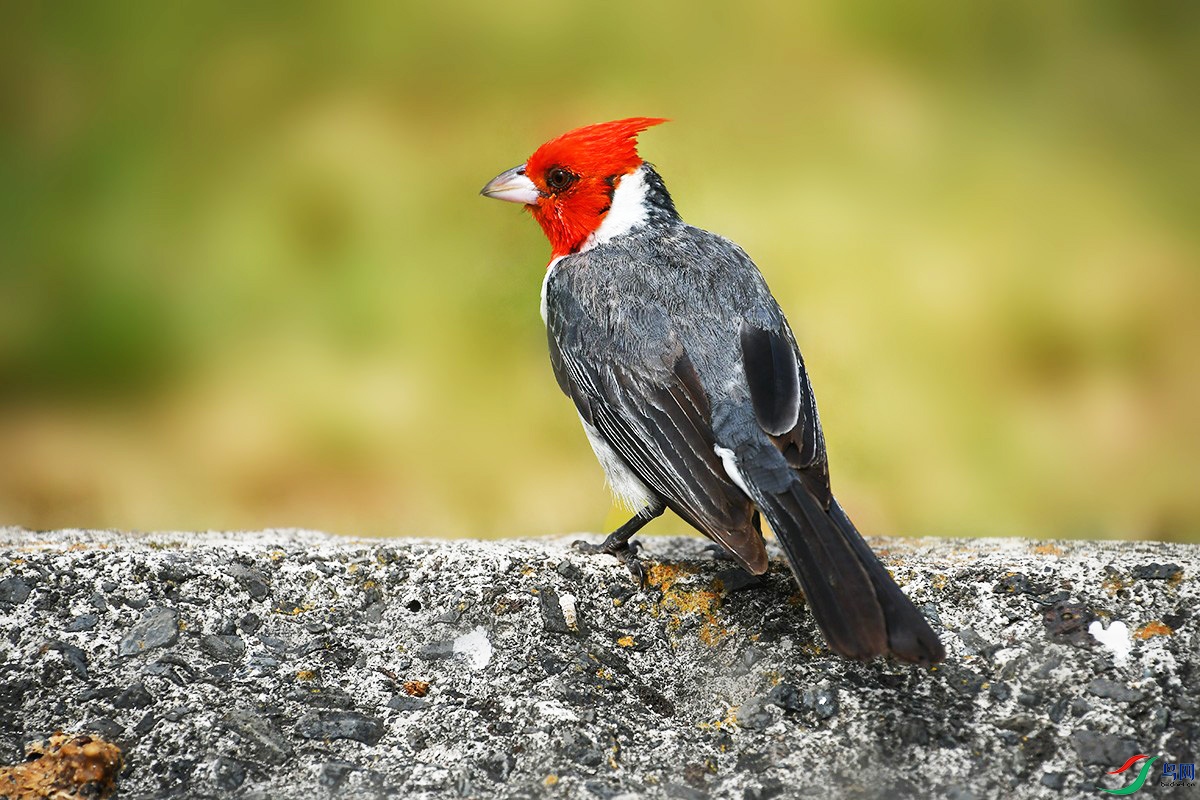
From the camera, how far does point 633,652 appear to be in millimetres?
2291

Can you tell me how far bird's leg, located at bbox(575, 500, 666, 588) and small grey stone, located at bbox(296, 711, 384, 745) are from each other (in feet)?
2.34

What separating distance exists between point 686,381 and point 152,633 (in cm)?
131

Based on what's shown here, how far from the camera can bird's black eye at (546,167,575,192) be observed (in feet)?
11.5

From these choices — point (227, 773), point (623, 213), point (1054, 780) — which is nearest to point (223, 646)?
point (227, 773)

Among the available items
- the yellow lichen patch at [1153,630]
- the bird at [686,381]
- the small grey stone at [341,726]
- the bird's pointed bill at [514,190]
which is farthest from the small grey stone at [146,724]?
the bird's pointed bill at [514,190]

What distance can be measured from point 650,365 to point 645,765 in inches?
46.0

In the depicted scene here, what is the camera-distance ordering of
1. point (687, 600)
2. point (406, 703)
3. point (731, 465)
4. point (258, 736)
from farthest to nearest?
1. point (731, 465)
2. point (687, 600)
3. point (406, 703)
4. point (258, 736)

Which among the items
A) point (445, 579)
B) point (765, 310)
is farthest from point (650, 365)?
point (445, 579)

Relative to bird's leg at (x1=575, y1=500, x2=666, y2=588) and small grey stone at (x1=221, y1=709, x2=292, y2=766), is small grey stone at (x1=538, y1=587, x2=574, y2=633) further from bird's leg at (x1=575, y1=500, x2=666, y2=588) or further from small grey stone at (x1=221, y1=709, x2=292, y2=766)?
small grey stone at (x1=221, y1=709, x2=292, y2=766)

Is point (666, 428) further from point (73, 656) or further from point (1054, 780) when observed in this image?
point (73, 656)

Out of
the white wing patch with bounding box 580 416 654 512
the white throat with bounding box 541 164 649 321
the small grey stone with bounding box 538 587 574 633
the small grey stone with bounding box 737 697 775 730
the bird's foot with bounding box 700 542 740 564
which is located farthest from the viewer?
the white throat with bounding box 541 164 649 321

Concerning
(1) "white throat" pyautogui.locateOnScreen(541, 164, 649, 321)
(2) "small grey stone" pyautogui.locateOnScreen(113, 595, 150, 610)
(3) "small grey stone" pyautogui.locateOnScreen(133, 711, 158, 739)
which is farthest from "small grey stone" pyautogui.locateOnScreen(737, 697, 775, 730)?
(1) "white throat" pyautogui.locateOnScreen(541, 164, 649, 321)

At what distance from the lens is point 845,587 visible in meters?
2.10

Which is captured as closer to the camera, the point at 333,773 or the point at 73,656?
the point at 333,773
